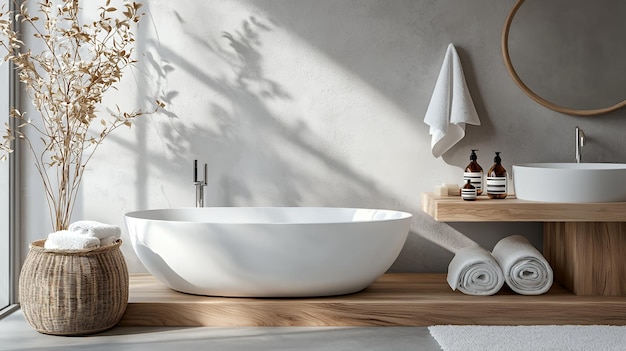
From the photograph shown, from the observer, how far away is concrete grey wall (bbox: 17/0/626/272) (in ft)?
14.0

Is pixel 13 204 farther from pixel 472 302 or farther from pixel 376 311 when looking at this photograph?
pixel 472 302

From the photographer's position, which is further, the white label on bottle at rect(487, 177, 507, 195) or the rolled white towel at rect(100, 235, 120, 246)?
the white label on bottle at rect(487, 177, 507, 195)

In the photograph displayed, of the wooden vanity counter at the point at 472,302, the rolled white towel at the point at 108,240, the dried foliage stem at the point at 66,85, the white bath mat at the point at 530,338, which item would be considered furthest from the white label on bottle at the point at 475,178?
the rolled white towel at the point at 108,240

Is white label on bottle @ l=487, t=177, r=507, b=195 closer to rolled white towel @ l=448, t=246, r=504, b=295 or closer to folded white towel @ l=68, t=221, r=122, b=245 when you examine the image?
rolled white towel @ l=448, t=246, r=504, b=295

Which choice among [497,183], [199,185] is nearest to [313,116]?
[199,185]

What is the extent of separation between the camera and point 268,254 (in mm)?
3447

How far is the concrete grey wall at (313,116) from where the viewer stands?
4266 mm

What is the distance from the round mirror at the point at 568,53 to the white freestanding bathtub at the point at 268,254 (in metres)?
1.20

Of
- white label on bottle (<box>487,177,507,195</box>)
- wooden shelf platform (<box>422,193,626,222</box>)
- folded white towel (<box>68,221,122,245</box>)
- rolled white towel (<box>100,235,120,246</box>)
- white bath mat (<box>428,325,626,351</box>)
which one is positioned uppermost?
white label on bottle (<box>487,177,507,195</box>)

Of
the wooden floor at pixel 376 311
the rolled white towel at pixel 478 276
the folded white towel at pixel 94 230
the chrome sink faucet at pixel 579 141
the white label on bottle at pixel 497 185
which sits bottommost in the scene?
the wooden floor at pixel 376 311

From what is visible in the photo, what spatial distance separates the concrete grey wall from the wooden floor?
2.69ft

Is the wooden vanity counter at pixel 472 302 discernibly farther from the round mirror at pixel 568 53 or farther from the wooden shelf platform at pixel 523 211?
the round mirror at pixel 568 53

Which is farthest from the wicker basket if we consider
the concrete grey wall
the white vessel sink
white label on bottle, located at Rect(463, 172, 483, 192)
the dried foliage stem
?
the white vessel sink

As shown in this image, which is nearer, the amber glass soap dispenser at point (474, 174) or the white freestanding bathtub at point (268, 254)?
the white freestanding bathtub at point (268, 254)
